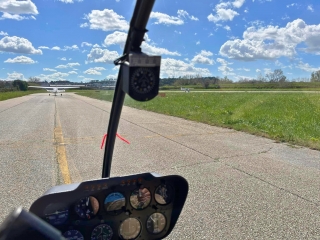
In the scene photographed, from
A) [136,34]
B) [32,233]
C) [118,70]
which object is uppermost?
[136,34]

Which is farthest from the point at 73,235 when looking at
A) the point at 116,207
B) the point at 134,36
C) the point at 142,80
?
the point at 134,36

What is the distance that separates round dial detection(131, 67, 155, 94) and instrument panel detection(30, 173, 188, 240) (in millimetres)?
657

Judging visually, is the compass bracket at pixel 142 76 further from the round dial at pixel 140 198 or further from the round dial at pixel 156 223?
the round dial at pixel 156 223

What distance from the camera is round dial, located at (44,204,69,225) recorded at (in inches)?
67.9

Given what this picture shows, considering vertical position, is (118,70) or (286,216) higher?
(118,70)

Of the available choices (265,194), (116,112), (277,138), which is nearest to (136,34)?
(116,112)

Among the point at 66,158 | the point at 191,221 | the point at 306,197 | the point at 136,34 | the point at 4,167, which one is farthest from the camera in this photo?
the point at 66,158

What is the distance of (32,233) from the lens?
3.10 feet

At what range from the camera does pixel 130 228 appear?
2.08 meters

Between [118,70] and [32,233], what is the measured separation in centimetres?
105

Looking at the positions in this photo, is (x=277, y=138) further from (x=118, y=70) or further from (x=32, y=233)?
(x=32, y=233)

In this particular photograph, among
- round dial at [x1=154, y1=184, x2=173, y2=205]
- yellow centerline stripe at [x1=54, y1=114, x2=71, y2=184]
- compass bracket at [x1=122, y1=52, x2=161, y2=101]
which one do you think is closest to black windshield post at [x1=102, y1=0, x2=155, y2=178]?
compass bracket at [x1=122, y1=52, x2=161, y2=101]

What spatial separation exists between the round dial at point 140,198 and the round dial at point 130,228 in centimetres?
10

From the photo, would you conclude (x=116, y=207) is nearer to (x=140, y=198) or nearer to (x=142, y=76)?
(x=140, y=198)
